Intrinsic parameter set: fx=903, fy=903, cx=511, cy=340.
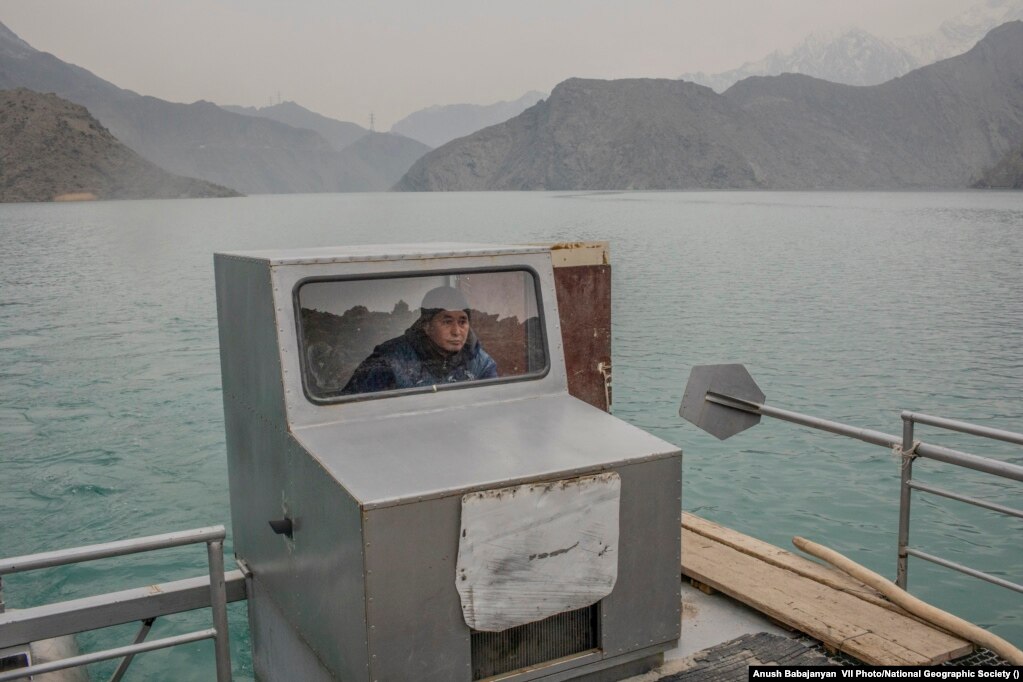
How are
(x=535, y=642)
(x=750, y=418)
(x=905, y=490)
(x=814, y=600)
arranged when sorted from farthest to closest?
(x=750, y=418), (x=905, y=490), (x=814, y=600), (x=535, y=642)

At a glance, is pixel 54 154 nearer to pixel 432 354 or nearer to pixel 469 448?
pixel 432 354

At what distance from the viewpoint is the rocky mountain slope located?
168 m

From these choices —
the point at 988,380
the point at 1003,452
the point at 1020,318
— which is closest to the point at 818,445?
the point at 1003,452

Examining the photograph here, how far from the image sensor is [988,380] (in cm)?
2223

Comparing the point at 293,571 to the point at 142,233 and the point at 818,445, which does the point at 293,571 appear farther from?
the point at 142,233

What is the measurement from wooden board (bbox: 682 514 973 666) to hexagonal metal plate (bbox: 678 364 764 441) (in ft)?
2.43

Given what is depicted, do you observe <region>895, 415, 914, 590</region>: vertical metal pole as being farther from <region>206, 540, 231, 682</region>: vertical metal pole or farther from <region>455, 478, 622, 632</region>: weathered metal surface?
<region>206, 540, 231, 682</region>: vertical metal pole

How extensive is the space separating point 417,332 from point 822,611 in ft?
8.47

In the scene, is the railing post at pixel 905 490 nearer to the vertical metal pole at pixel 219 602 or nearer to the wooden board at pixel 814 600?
→ the wooden board at pixel 814 600

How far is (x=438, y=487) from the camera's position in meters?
3.59

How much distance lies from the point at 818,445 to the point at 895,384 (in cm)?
565

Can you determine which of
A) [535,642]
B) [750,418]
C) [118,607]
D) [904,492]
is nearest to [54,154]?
[118,607]

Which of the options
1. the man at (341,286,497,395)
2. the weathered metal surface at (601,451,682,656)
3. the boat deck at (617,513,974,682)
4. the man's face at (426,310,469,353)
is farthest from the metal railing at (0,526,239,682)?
the boat deck at (617,513,974,682)

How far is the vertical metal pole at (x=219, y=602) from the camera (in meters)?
4.21
